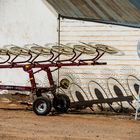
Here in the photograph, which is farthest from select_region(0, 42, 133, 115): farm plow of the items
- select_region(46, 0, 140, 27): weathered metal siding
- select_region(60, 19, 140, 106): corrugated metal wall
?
select_region(46, 0, 140, 27): weathered metal siding

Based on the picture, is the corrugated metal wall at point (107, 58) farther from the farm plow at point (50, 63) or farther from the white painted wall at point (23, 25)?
the white painted wall at point (23, 25)

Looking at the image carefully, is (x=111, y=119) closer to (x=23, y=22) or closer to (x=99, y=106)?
(x=99, y=106)

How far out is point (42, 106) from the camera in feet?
57.4

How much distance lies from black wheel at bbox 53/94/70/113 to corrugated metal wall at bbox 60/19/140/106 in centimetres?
123

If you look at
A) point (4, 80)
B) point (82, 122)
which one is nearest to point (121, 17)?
point (4, 80)

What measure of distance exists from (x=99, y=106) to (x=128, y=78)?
1.36 meters

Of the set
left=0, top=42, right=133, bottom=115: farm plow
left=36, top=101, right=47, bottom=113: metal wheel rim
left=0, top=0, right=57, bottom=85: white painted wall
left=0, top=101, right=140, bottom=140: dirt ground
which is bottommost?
left=0, top=101, right=140, bottom=140: dirt ground

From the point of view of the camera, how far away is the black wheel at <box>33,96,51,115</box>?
685 inches

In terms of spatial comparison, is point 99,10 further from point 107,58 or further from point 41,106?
point 41,106

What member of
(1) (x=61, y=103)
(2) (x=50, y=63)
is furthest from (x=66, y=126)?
(2) (x=50, y=63)

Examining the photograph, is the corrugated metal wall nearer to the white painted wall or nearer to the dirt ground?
the white painted wall

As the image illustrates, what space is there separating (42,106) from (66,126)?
2.41 m

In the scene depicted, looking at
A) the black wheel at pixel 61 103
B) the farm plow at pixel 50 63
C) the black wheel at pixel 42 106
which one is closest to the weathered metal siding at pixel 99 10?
the farm plow at pixel 50 63

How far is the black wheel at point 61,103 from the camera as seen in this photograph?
1825 centimetres
